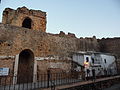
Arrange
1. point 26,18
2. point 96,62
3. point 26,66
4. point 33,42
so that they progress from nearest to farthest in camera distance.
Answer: point 33,42, point 26,66, point 96,62, point 26,18

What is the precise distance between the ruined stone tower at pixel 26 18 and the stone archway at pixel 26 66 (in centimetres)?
566

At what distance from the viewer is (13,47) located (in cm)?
1002

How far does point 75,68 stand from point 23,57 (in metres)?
6.05

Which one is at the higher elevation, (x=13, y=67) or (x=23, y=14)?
(x=23, y=14)

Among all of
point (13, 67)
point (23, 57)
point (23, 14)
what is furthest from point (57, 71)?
point (23, 14)

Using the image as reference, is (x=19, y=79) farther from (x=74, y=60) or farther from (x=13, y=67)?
(x=74, y=60)

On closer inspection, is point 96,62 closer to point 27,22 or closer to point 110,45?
point 110,45

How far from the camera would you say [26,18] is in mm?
16797

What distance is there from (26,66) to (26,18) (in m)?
7.92

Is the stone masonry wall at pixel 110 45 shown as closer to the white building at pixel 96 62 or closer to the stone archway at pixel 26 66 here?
the white building at pixel 96 62

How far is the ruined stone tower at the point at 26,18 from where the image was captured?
1579 cm

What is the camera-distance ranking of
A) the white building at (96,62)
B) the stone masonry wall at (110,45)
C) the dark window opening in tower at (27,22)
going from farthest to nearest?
1. the stone masonry wall at (110,45)
2. the dark window opening in tower at (27,22)
3. the white building at (96,62)

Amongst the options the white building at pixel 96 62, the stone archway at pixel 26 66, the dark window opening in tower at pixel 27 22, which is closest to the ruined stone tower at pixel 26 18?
the dark window opening in tower at pixel 27 22

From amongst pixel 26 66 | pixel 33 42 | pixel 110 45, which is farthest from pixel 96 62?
pixel 110 45
